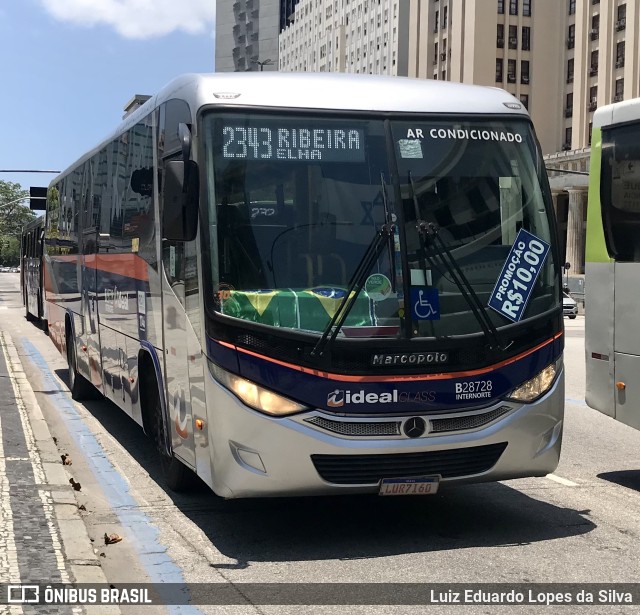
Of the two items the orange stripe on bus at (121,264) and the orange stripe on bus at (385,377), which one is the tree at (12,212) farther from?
the orange stripe on bus at (385,377)

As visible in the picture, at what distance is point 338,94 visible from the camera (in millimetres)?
7070

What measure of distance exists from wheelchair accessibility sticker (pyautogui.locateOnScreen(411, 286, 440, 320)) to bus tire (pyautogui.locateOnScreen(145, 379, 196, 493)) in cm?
Answer: 245

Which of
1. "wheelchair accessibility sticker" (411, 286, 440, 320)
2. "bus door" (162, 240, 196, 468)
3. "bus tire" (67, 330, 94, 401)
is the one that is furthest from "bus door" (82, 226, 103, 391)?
"wheelchair accessibility sticker" (411, 286, 440, 320)

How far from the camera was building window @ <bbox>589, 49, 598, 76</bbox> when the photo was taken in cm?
7969

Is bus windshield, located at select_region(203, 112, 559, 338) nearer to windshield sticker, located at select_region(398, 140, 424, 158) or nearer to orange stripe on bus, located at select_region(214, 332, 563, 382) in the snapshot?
windshield sticker, located at select_region(398, 140, 424, 158)

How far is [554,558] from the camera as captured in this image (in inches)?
254

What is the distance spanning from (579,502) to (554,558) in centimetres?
176

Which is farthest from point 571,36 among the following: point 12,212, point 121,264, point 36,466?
point 12,212

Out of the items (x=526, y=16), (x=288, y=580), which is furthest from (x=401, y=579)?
(x=526, y=16)

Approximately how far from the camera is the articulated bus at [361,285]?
6.55m

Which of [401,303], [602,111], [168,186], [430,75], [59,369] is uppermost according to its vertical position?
[430,75]

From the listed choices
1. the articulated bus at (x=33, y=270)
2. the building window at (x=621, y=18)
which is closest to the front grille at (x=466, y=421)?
the articulated bus at (x=33, y=270)

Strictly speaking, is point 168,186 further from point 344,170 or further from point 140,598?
point 140,598

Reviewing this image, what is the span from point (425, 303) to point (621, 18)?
2927 inches
